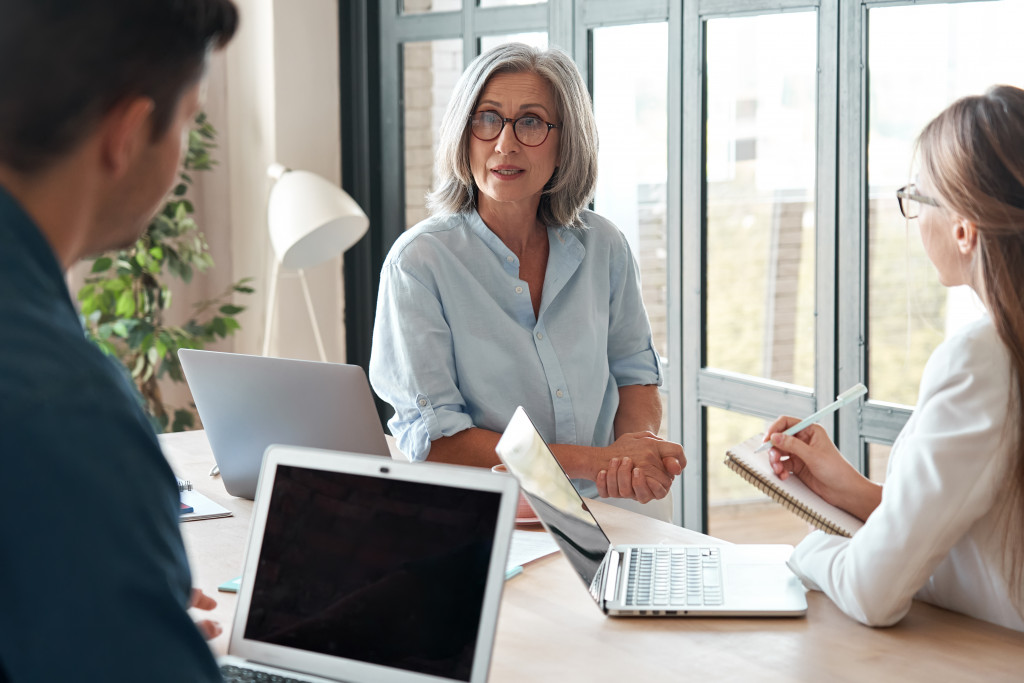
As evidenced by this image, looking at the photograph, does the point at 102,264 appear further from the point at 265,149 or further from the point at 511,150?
the point at 511,150

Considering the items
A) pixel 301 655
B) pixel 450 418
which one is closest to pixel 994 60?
pixel 450 418

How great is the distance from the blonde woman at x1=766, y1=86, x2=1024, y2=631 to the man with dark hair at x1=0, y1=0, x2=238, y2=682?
89cm

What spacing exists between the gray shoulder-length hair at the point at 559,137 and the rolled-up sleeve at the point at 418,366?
266 millimetres

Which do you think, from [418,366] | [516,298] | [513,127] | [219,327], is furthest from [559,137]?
[219,327]

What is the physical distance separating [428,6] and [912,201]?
2.94 m

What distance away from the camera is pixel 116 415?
25.6 inches

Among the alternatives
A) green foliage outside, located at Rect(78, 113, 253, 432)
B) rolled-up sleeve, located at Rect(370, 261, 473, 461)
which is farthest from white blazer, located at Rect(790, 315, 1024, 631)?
green foliage outside, located at Rect(78, 113, 253, 432)

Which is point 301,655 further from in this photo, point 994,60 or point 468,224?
point 994,60

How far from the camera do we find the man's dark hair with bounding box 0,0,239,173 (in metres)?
0.67

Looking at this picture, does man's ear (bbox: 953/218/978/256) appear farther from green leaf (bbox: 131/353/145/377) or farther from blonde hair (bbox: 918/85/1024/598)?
green leaf (bbox: 131/353/145/377)

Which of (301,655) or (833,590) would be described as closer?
(301,655)

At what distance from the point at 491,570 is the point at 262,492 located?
0.32 m

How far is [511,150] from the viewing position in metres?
2.08

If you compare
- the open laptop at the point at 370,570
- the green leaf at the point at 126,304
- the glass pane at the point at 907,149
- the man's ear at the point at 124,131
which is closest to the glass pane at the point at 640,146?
the glass pane at the point at 907,149
